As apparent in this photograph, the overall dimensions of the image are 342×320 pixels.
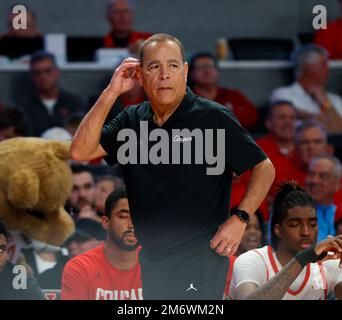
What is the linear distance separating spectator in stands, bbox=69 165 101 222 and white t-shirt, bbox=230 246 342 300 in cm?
121

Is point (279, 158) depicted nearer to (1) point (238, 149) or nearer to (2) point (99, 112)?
(1) point (238, 149)

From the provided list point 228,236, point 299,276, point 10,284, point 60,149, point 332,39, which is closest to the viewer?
point 228,236

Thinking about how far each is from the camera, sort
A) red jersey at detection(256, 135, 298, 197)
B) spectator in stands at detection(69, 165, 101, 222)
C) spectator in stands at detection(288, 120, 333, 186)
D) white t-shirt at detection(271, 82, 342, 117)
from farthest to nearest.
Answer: white t-shirt at detection(271, 82, 342, 117), spectator in stands at detection(288, 120, 333, 186), red jersey at detection(256, 135, 298, 197), spectator in stands at detection(69, 165, 101, 222)

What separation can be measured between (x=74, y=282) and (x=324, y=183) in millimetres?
1487

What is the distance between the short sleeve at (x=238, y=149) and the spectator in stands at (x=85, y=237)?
46.1 inches

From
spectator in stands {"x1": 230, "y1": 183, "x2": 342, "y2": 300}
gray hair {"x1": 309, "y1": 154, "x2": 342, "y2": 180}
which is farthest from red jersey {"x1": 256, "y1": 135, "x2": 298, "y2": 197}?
spectator in stands {"x1": 230, "y1": 183, "x2": 342, "y2": 300}

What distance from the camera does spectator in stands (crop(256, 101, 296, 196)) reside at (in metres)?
4.61

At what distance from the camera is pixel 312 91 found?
18.2ft

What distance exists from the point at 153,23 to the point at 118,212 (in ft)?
10.5

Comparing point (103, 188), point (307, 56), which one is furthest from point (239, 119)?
point (103, 188)

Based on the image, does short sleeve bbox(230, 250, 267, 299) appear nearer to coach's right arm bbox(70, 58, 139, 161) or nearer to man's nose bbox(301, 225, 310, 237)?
man's nose bbox(301, 225, 310, 237)

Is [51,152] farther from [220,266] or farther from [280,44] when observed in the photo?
[280,44]

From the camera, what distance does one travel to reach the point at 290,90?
5.50 metres

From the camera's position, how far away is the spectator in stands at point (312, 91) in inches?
216
